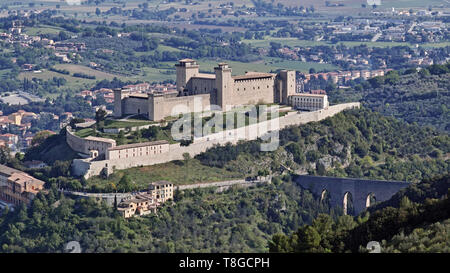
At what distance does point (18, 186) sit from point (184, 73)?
1017 centimetres

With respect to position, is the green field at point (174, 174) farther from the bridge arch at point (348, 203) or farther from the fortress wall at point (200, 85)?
the fortress wall at point (200, 85)

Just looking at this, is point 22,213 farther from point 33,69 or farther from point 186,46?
point 186,46

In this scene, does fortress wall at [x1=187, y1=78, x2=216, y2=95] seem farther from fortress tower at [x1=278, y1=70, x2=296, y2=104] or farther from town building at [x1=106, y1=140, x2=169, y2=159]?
town building at [x1=106, y1=140, x2=169, y2=159]

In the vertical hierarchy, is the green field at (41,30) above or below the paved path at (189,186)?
below

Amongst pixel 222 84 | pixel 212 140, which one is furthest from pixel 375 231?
pixel 222 84

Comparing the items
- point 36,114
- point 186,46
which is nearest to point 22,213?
point 36,114

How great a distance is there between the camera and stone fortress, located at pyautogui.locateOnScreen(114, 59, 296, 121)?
1727 inches

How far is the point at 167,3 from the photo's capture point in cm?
16062

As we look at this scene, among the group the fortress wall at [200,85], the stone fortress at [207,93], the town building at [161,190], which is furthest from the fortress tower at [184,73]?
the town building at [161,190]

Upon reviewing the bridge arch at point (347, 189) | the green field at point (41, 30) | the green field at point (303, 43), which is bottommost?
the green field at point (303, 43)

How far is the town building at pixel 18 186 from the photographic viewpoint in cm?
3941

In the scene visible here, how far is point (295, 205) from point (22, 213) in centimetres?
1070

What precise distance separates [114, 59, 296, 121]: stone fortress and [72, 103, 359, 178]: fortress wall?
1663mm

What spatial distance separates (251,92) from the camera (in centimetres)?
4688
